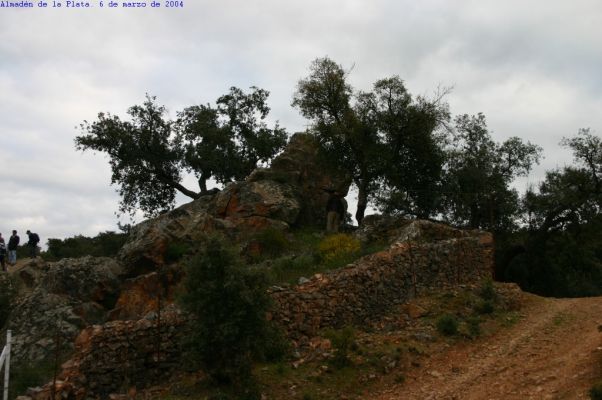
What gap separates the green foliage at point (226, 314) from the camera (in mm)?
11320

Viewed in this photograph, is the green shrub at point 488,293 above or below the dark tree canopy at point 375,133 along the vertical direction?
below

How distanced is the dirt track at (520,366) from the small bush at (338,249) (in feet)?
17.7

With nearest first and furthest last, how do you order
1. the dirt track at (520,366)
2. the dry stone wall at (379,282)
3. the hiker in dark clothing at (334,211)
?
the dirt track at (520,366)
the dry stone wall at (379,282)
the hiker in dark clothing at (334,211)

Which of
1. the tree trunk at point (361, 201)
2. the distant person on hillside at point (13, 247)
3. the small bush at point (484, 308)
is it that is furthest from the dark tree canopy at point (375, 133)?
the distant person on hillside at point (13, 247)

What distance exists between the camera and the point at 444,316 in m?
15.1

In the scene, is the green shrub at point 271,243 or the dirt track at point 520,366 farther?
the green shrub at point 271,243

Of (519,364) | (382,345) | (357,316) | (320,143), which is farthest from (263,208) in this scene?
(519,364)

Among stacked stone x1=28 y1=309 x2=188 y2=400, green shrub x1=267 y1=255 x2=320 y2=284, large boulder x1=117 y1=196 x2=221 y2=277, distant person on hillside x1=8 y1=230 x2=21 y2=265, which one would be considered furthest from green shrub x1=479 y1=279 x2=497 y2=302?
distant person on hillside x1=8 y1=230 x2=21 y2=265

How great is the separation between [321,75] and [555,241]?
14.2m

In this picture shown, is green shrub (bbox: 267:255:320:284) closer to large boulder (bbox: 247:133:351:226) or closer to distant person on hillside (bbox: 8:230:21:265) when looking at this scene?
large boulder (bbox: 247:133:351:226)

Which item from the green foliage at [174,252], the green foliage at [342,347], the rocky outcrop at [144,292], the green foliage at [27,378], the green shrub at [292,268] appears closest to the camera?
the green foliage at [27,378]

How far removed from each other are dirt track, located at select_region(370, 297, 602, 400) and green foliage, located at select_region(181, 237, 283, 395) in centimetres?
284

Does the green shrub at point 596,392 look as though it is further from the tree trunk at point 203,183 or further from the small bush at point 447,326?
the tree trunk at point 203,183

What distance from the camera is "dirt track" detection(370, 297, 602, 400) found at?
10.9 m
